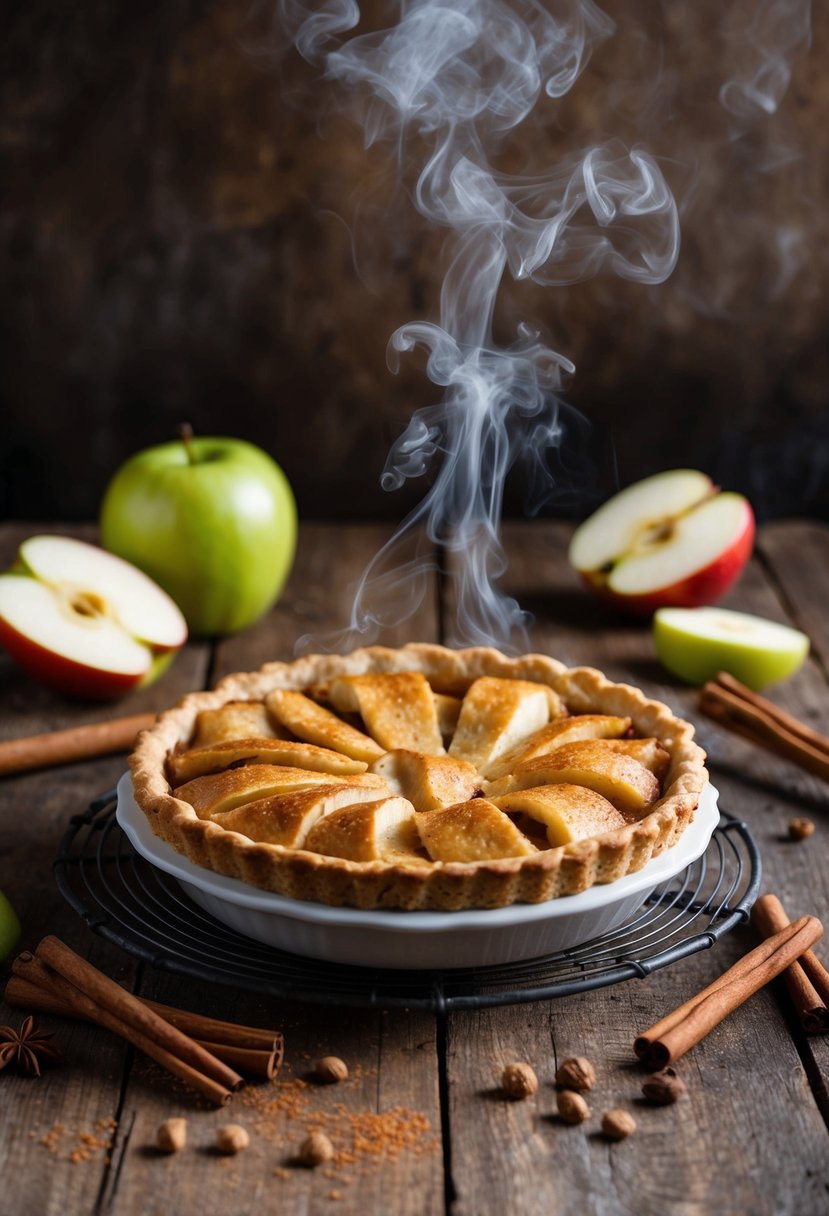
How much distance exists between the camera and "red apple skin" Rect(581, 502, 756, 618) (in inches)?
150

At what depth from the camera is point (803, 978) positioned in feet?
7.00

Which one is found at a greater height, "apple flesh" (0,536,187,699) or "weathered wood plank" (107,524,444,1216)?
"weathered wood plank" (107,524,444,1216)

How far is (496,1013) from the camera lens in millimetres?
2094

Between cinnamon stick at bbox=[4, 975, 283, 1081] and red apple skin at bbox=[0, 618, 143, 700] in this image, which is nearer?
cinnamon stick at bbox=[4, 975, 283, 1081]

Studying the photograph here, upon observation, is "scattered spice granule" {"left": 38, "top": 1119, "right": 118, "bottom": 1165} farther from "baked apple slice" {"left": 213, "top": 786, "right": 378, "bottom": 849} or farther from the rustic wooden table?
"baked apple slice" {"left": 213, "top": 786, "right": 378, "bottom": 849}

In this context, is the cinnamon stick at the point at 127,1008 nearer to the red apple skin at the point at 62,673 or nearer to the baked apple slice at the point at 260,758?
the baked apple slice at the point at 260,758

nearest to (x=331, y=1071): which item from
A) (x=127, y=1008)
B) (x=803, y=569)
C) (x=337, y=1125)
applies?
(x=337, y=1125)

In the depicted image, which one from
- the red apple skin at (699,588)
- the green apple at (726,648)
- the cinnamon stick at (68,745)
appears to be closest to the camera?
the cinnamon stick at (68,745)

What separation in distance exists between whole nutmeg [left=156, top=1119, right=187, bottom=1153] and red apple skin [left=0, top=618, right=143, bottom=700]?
64.5 inches

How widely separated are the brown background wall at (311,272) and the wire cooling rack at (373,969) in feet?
8.15

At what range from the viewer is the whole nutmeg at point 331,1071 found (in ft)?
6.25

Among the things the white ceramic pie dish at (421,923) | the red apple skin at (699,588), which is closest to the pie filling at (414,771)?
the white ceramic pie dish at (421,923)

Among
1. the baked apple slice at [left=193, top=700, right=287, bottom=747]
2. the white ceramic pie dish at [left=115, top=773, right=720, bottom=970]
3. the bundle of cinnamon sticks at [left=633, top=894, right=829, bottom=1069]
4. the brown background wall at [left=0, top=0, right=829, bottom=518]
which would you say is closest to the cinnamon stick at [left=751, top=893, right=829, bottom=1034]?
the bundle of cinnamon sticks at [left=633, top=894, right=829, bottom=1069]

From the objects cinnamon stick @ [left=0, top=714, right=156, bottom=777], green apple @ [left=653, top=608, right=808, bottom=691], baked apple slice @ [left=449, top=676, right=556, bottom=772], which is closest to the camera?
baked apple slice @ [left=449, top=676, right=556, bottom=772]
